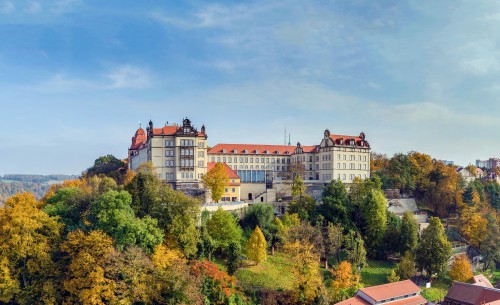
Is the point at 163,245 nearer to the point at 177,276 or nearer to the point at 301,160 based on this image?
the point at 177,276

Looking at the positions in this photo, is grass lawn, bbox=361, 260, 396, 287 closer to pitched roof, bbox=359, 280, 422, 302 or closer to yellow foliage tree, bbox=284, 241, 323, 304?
pitched roof, bbox=359, 280, 422, 302

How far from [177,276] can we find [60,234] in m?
11.2

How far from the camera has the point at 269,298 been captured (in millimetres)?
33562

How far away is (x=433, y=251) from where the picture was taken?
139ft

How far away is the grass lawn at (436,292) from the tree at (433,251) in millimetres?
1229

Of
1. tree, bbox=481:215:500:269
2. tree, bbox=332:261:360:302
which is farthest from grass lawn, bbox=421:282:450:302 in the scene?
tree, bbox=481:215:500:269

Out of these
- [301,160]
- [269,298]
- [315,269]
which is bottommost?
[269,298]

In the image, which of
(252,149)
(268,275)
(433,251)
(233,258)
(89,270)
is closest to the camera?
Answer: (89,270)

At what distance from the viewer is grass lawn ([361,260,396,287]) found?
41938 millimetres

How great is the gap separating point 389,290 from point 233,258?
14.1m

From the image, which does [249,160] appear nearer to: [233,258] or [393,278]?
[233,258]

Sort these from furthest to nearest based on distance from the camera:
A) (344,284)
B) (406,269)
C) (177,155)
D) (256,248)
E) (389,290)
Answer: (177,155) < (406,269) < (256,248) < (344,284) < (389,290)

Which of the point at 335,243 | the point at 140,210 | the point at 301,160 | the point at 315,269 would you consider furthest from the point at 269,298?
the point at 301,160

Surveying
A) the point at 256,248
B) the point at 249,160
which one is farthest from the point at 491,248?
the point at 249,160
